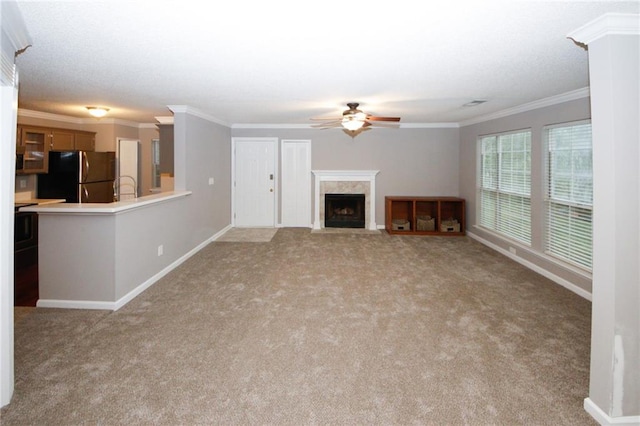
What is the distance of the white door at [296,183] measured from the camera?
25.6ft

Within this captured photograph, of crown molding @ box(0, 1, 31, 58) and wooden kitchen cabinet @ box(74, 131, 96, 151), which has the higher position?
wooden kitchen cabinet @ box(74, 131, 96, 151)

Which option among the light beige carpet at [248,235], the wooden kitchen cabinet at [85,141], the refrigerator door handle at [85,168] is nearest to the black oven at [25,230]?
the refrigerator door handle at [85,168]

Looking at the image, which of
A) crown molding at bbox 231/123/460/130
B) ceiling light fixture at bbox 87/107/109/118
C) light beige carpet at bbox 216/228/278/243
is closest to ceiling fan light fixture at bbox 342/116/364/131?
crown molding at bbox 231/123/460/130

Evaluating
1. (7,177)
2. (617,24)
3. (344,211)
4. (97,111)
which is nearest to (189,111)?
(97,111)

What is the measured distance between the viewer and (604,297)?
2.01 meters

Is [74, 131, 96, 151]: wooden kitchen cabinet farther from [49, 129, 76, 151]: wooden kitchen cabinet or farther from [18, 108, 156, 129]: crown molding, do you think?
[18, 108, 156, 129]: crown molding

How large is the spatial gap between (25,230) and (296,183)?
4.66m

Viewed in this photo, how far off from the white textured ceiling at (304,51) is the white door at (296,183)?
9.53ft

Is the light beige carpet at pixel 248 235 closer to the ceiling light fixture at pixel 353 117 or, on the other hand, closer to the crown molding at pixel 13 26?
the ceiling light fixture at pixel 353 117

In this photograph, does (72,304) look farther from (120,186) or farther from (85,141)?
(120,186)

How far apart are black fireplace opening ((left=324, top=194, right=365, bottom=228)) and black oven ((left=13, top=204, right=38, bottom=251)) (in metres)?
5.01

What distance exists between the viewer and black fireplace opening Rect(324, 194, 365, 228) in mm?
7859

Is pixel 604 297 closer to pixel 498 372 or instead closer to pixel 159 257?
pixel 498 372

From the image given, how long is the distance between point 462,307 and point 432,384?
1.45 metres
